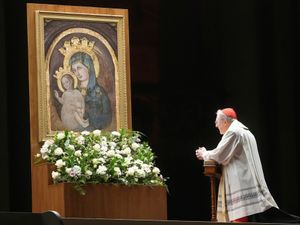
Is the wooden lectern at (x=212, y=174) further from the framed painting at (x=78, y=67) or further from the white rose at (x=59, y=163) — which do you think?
the white rose at (x=59, y=163)

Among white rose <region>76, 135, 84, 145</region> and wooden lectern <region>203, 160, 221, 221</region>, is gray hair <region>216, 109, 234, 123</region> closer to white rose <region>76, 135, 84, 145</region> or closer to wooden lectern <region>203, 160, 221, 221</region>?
wooden lectern <region>203, 160, 221, 221</region>

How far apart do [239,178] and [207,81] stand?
8.12ft

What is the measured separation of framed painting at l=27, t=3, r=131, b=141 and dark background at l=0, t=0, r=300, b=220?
2.18 m

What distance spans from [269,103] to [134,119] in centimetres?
180

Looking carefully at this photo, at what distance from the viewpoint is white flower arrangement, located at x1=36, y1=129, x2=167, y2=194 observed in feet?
21.1

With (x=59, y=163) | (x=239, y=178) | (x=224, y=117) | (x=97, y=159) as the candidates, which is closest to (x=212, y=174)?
(x=239, y=178)

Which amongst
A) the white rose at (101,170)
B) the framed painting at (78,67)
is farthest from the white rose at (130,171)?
the framed painting at (78,67)

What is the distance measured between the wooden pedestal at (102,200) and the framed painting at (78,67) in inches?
22.7

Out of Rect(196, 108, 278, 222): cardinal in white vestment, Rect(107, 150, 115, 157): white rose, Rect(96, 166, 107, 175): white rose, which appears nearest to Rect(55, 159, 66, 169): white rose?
Rect(96, 166, 107, 175): white rose

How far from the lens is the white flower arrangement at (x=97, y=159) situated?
643 cm

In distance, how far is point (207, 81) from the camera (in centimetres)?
1011

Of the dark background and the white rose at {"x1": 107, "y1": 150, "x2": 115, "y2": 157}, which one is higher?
the dark background

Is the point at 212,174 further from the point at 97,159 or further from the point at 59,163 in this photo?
the point at 59,163

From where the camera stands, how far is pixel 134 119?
9727mm
